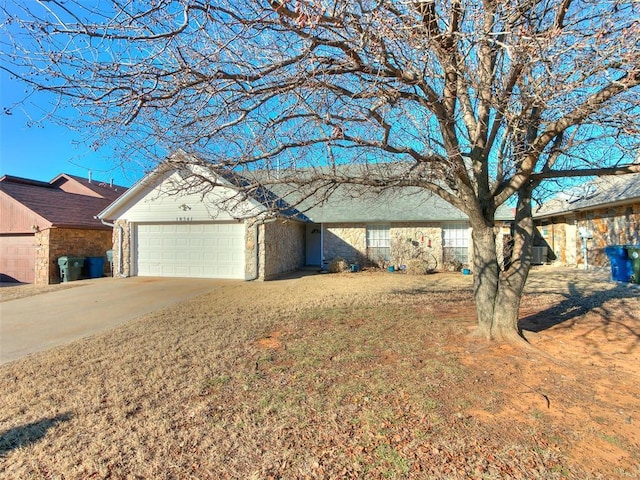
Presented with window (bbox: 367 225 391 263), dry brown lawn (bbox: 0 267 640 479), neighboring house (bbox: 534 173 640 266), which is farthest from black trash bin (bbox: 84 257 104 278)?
neighboring house (bbox: 534 173 640 266)

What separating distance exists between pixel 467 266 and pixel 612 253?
229 inches

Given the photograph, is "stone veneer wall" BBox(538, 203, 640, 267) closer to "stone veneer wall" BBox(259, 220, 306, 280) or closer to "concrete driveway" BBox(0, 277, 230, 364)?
"stone veneer wall" BBox(259, 220, 306, 280)

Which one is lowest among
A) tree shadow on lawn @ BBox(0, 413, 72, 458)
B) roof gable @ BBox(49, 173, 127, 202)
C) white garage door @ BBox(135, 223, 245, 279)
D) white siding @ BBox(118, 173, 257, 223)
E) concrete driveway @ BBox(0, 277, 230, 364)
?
tree shadow on lawn @ BBox(0, 413, 72, 458)

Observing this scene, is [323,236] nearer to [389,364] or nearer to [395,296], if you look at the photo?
[395,296]

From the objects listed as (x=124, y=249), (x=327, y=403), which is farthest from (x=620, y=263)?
(x=124, y=249)

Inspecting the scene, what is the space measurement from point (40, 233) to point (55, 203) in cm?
260

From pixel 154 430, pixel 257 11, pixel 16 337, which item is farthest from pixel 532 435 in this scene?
pixel 16 337

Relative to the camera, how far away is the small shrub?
56.3 feet

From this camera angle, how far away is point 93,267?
51.8 ft

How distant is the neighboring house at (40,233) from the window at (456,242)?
14.5m

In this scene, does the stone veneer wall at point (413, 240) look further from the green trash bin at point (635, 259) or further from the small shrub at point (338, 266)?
the green trash bin at point (635, 259)

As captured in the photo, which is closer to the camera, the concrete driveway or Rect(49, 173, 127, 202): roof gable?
the concrete driveway

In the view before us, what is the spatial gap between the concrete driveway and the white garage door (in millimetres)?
735

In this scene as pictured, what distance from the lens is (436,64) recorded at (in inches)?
193
